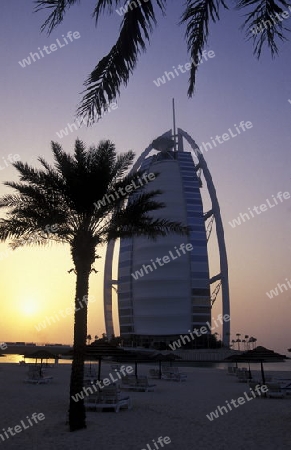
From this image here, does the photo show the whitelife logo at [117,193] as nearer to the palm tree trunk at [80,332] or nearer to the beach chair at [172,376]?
the palm tree trunk at [80,332]

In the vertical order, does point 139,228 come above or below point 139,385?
above

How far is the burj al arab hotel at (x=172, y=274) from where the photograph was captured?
97688mm

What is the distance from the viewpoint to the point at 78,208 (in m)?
15.7

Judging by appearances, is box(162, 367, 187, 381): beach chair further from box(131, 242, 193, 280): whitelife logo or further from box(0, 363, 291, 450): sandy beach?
box(131, 242, 193, 280): whitelife logo

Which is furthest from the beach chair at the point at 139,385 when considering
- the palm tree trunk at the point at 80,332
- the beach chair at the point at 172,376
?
the palm tree trunk at the point at 80,332

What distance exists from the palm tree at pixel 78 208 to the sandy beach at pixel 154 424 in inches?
79.0

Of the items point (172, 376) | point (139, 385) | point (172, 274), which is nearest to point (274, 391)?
point (139, 385)

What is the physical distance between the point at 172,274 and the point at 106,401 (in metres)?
82.6

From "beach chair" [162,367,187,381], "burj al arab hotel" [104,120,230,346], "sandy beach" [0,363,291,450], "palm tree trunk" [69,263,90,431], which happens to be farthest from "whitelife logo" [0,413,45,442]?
"burj al arab hotel" [104,120,230,346]

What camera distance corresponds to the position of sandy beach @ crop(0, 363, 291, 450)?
12.3 meters

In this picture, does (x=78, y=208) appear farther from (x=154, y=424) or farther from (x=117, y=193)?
(x=154, y=424)

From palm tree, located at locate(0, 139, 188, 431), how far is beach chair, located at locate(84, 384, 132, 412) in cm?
363

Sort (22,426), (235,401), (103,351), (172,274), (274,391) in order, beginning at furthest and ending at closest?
1. (172,274)
2. (274,391)
3. (235,401)
4. (103,351)
5. (22,426)

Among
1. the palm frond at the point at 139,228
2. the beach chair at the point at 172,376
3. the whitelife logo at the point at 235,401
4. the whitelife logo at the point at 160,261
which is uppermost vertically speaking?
the whitelife logo at the point at 160,261
